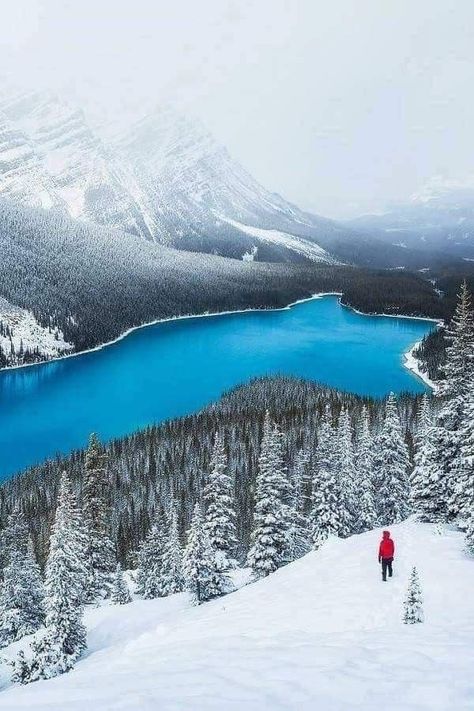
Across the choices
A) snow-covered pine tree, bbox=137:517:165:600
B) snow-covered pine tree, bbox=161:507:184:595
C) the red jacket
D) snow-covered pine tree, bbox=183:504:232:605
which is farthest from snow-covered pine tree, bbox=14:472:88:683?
the red jacket

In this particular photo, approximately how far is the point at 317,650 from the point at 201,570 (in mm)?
29065

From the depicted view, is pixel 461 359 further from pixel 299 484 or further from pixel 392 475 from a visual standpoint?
pixel 299 484

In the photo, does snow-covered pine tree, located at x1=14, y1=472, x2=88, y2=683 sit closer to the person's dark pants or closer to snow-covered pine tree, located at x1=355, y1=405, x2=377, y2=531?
the person's dark pants

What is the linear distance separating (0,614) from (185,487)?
52028 millimetres

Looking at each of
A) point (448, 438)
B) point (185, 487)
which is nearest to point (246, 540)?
point (185, 487)

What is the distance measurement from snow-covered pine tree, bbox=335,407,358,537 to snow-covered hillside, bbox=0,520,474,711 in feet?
54.5

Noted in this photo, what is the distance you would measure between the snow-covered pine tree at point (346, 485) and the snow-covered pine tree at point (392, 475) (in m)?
2.93

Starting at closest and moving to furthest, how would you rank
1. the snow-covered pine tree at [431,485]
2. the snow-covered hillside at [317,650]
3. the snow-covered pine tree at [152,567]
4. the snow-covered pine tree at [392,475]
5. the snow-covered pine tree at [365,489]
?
the snow-covered hillside at [317,650] → the snow-covered pine tree at [431,485] → the snow-covered pine tree at [365,489] → the snow-covered pine tree at [152,567] → the snow-covered pine tree at [392,475]

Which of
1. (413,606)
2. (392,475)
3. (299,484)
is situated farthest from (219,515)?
(413,606)

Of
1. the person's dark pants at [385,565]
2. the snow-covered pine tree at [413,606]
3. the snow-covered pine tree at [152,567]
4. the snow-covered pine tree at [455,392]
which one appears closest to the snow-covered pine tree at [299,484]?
the snow-covered pine tree at [152,567]

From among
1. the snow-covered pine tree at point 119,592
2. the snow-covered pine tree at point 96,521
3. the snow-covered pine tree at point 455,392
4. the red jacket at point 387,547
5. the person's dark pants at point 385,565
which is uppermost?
the snow-covered pine tree at point 455,392

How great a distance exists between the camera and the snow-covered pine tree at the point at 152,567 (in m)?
48.5

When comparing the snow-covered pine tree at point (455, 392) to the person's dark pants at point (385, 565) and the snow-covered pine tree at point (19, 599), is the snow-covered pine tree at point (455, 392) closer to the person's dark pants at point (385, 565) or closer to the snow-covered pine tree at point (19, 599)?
the person's dark pants at point (385, 565)

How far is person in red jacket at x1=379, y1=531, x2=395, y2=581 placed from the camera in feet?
68.1
